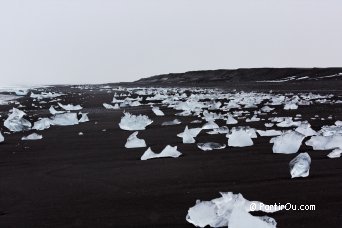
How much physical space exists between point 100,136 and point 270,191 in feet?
8.02

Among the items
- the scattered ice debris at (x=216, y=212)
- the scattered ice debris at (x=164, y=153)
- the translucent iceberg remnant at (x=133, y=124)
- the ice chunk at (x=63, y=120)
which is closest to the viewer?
the scattered ice debris at (x=216, y=212)

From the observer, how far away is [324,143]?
2984 millimetres

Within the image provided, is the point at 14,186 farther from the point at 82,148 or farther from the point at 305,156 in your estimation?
the point at 305,156

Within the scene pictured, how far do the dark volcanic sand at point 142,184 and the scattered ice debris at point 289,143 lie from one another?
0.09 m

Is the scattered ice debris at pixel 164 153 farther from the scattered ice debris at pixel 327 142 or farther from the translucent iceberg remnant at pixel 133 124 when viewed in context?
the translucent iceberg remnant at pixel 133 124

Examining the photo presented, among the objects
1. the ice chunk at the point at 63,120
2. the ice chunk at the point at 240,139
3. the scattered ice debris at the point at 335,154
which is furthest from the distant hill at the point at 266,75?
the scattered ice debris at the point at 335,154

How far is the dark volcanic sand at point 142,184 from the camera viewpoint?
1.62 meters

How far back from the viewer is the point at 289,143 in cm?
288

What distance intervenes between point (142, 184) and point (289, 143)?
4.06 ft

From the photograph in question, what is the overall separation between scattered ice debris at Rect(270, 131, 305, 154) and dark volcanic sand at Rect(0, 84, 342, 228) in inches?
3.6

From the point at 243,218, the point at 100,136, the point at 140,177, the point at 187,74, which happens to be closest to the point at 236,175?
the point at 140,177

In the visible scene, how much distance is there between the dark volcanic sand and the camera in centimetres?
162

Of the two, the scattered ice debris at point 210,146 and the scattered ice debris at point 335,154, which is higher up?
the scattered ice debris at point 335,154

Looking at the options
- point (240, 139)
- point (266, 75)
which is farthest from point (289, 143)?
point (266, 75)
